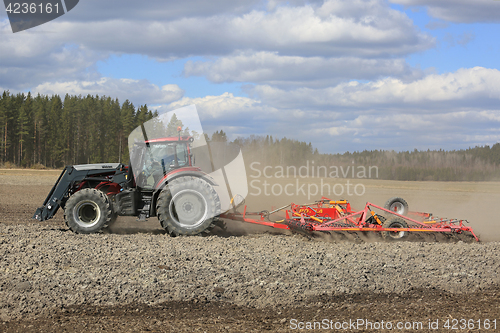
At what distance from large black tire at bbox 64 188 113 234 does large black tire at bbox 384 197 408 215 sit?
8334 mm

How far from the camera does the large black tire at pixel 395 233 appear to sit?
10.2 m

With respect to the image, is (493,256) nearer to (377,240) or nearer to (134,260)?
(377,240)

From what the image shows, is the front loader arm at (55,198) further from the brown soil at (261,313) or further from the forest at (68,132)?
the forest at (68,132)

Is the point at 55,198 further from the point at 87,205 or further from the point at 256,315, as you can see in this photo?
the point at 256,315

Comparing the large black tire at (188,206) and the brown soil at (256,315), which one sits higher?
the large black tire at (188,206)

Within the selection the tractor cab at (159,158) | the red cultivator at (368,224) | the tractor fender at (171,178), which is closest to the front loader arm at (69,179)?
the tractor cab at (159,158)

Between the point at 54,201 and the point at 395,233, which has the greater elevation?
the point at 54,201

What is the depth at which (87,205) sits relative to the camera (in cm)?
947

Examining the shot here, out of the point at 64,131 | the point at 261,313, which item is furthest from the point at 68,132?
the point at 261,313

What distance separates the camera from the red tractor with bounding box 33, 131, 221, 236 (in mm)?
9359

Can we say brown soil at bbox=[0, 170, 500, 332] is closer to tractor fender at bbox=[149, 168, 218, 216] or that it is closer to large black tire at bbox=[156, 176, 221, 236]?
large black tire at bbox=[156, 176, 221, 236]

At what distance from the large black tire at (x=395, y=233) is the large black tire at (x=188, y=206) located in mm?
4230

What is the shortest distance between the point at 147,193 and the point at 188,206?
115cm

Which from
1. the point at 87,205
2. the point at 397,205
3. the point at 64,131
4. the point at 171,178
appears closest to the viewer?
the point at 87,205
